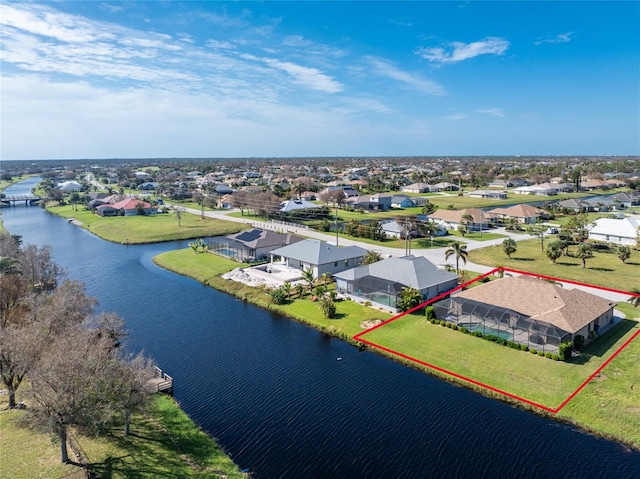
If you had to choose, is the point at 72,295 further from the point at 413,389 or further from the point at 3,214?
the point at 3,214

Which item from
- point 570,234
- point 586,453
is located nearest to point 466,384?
point 586,453

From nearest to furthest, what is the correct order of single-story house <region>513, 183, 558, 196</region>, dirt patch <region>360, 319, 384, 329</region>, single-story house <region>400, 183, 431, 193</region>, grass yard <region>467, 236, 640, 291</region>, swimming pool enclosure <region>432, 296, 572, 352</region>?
swimming pool enclosure <region>432, 296, 572, 352</region> → dirt patch <region>360, 319, 384, 329</region> → grass yard <region>467, 236, 640, 291</region> → single-story house <region>513, 183, 558, 196</region> → single-story house <region>400, 183, 431, 193</region>

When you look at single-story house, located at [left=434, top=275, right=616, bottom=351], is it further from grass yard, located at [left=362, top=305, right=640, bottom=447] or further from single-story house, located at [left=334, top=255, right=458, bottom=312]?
single-story house, located at [left=334, top=255, right=458, bottom=312]

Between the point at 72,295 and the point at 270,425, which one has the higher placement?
the point at 72,295

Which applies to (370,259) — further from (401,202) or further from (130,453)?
(401,202)

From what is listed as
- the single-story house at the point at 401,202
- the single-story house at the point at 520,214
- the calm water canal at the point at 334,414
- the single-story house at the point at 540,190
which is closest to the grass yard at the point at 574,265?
the single-story house at the point at 520,214

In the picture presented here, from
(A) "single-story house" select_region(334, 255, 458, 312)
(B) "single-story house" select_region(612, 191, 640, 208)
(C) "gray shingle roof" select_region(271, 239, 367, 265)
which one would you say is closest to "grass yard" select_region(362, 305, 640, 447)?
(A) "single-story house" select_region(334, 255, 458, 312)

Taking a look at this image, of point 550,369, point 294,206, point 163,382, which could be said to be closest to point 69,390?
point 163,382
